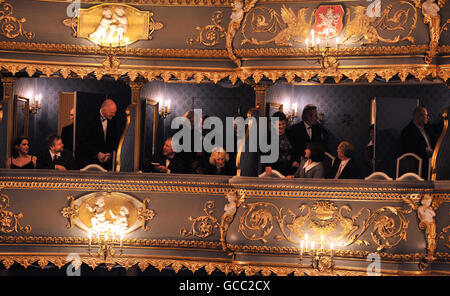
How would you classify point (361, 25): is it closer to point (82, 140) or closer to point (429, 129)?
point (429, 129)

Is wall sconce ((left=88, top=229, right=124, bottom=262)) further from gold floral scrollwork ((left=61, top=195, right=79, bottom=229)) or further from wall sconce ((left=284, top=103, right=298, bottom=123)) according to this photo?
wall sconce ((left=284, top=103, right=298, bottom=123))

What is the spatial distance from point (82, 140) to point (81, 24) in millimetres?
2208

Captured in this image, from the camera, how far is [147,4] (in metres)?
15.2

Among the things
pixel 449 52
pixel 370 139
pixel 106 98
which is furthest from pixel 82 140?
pixel 449 52

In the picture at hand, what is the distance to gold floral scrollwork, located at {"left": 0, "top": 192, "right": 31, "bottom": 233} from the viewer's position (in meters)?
15.0

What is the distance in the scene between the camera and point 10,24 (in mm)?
15070

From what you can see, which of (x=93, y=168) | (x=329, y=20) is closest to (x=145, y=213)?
(x=93, y=168)

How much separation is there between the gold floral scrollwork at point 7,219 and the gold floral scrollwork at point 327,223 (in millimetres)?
3436

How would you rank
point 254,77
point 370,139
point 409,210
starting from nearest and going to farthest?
point 409,210, point 254,77, point 370,139

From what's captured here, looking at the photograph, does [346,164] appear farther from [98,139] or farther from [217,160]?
[98,139]

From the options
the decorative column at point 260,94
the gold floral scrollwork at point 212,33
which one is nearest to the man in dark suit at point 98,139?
the gold floral scrollwork at point 212,33

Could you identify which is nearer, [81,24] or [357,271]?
[357,271]

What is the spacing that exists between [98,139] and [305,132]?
11.5 ft

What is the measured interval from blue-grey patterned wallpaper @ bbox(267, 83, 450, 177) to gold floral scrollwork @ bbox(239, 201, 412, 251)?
9.22ft
